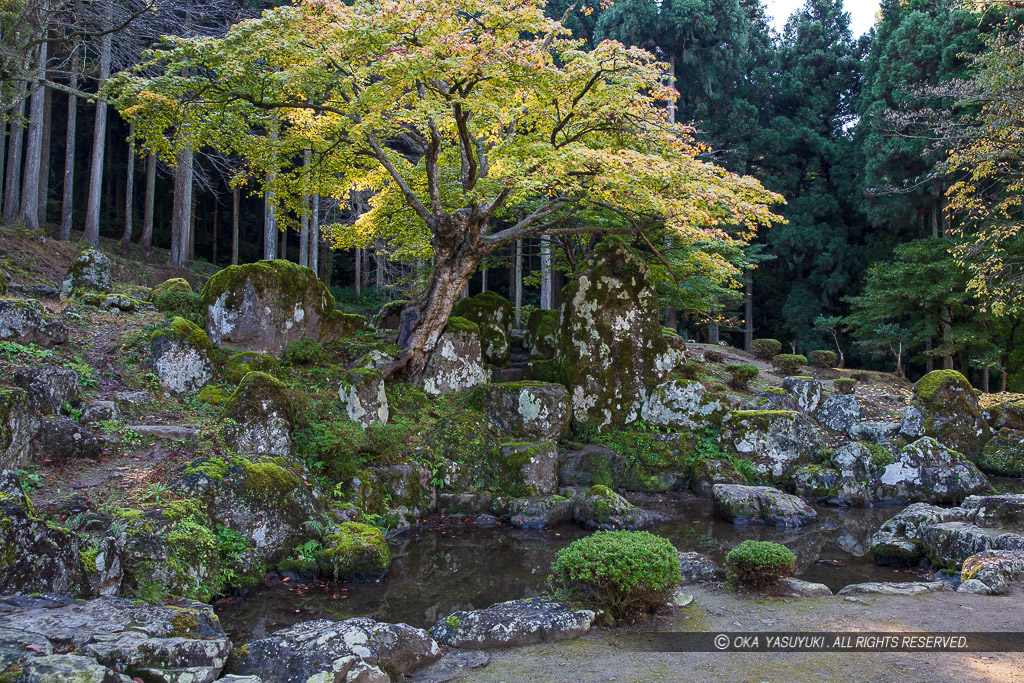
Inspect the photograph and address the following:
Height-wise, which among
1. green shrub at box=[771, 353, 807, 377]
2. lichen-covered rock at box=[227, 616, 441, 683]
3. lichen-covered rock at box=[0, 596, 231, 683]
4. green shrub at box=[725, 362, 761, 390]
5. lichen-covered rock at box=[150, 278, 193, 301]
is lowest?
lichen-covered rock at box=[227, 616, 441, 683]

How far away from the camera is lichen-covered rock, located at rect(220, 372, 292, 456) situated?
865 centimetres

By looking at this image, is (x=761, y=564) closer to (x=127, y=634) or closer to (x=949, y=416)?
(x=127, y=634)

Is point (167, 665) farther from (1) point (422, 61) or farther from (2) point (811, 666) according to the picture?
(1) point (422, 61)

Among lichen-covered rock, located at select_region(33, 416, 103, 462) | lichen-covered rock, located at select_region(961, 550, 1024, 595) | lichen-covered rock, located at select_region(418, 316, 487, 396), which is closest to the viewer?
lichen-covered rock, located at select_region(961, 550, 1024, 595)

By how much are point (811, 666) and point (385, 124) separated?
9324 millimetres

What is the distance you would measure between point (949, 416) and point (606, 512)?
8649mm

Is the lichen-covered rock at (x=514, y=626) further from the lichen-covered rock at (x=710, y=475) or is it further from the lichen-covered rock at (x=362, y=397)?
the lichen-covered rock at (x=710, y=475)

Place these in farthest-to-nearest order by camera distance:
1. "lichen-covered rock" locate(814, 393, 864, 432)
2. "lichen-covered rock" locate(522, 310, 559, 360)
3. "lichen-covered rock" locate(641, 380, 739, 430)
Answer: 1. "lichen-covered rock" locate(522, 310, 559, 360)
2. "lichen-covered rock" locate(814, 393, 864, 432)
3. "lichen-covered rock" locate(641, 380, 739, 430)

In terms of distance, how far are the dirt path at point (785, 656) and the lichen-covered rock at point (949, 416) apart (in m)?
8.15

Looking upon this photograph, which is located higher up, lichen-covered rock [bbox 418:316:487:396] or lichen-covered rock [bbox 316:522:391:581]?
lichen-covered rock [bbox 418:316:487:396]

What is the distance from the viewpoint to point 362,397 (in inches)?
414

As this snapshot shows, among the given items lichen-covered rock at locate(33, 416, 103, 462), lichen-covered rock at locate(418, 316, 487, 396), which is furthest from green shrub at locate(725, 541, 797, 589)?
lichen-covered rock at locate(33, 416, 103, 462)

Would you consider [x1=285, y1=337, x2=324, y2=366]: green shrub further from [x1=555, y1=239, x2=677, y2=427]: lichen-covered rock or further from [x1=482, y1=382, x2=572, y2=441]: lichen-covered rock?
[x1=555, y1=239, x2=677, y2=427]: lichen-covered rock

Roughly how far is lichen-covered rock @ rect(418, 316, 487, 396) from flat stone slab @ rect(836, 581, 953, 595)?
761 cm
